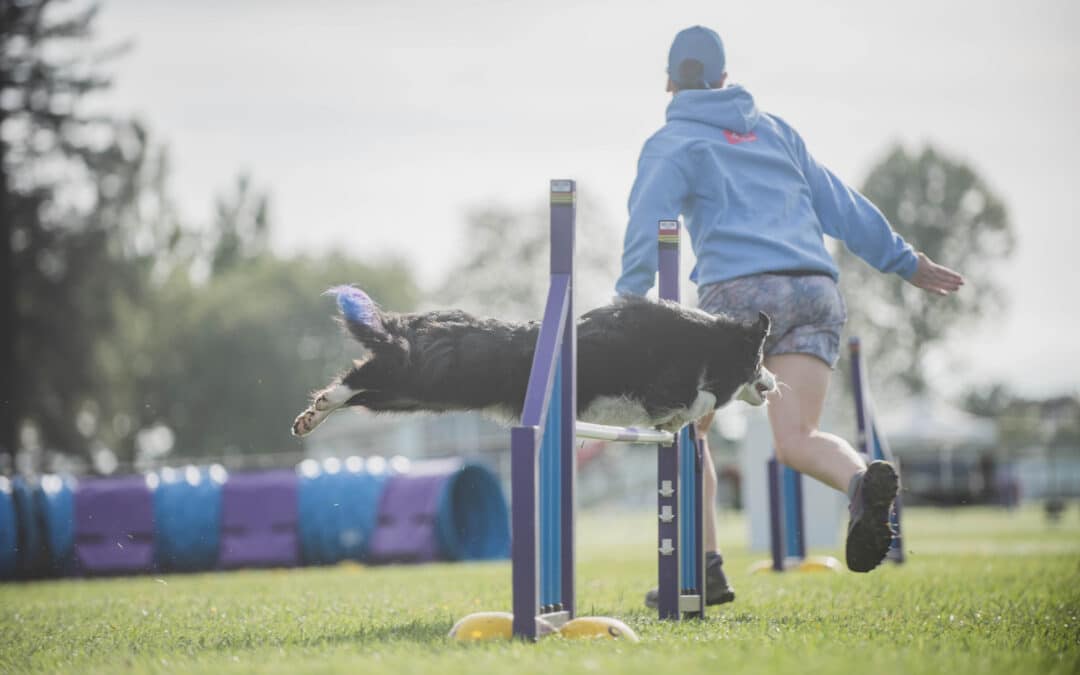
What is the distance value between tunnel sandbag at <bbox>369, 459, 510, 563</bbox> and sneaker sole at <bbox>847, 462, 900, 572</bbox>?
7.49m

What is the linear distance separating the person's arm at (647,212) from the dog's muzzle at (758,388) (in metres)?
0.53

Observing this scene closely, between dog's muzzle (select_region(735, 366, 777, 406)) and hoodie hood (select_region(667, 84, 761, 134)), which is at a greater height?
hoodie hood (select_region(667, 84, 761, 134))

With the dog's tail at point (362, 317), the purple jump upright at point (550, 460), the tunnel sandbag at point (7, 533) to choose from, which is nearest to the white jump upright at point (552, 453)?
the purple jump upright at point (550, 460)

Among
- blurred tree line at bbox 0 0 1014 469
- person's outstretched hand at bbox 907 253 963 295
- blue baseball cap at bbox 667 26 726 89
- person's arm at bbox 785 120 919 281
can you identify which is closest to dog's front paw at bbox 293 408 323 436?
blue baseball cap at bbox 667 26 726 89

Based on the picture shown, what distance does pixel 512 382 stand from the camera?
11.6ft

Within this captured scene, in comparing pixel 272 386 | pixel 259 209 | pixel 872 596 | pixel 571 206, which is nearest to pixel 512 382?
pixel 571 206

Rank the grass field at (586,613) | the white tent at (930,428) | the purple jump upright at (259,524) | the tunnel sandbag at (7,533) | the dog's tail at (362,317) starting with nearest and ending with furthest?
the grass field at (586,613), the dog's tail at (362,317), the tunnel sandbag at (7,533), the purple jump upright at (259,524), the white tent at (930,428)

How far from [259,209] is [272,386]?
1446 centimetres

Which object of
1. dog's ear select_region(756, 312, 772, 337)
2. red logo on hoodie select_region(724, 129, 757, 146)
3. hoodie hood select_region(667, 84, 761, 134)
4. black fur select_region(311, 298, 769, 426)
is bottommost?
black fur select_region(311, 298, 769, 426)

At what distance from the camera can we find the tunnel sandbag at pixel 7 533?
10.1m

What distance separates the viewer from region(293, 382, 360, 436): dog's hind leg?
3.55m

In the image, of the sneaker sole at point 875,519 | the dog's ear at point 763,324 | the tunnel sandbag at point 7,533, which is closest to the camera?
the sneaker sole at point 875,519

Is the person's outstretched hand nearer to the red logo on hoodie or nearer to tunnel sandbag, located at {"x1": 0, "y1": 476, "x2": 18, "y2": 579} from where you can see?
the red logo on hoodie

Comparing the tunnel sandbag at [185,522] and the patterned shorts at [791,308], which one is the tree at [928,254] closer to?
the tunnel sandbag at [185,522]
